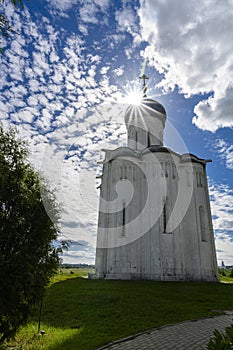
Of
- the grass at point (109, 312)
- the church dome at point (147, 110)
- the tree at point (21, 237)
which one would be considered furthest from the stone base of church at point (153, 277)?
the church dome at point (147, 110)

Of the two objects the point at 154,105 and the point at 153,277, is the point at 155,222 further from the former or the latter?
the point at 154,105

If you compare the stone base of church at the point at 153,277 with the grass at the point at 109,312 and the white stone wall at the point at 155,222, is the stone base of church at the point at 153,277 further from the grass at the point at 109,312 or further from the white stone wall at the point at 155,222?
the grass at the point at 109,312

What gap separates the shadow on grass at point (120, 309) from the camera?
26.5 feet

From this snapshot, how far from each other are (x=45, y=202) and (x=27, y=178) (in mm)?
852

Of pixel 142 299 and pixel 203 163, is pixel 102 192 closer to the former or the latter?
pixel 203 163

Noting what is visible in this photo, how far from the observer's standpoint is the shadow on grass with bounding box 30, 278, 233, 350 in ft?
26.5

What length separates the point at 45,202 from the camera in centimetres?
775

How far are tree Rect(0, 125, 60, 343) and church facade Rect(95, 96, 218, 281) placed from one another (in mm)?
14434

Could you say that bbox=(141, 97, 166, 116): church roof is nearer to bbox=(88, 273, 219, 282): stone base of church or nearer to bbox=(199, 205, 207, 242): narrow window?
bbox=(199, 205, 207, 242): narrow window

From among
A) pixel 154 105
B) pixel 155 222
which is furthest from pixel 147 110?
pixel 155 222

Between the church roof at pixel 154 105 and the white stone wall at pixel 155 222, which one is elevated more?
the church roof at pixel 154 105

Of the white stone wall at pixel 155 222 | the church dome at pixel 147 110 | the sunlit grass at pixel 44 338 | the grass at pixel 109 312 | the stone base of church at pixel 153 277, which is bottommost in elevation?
the sunlit grass at pixel 44 338

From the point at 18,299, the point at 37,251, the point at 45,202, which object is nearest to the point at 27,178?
the point at 45,202

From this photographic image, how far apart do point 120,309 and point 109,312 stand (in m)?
0.69
